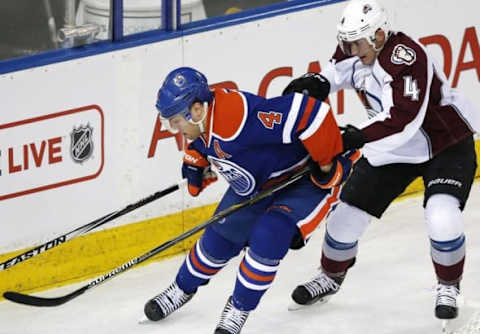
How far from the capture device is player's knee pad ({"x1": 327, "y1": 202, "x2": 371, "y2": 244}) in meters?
4.80

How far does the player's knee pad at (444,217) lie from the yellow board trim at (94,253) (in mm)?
1322

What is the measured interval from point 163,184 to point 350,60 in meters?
1.09

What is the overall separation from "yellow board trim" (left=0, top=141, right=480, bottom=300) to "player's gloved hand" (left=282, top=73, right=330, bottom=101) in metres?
1.08

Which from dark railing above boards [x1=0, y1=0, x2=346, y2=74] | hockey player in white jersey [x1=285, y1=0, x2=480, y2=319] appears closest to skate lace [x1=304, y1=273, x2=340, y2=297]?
hockey player in white jersey [x1=285, y1=0, x2=480, y2=319]

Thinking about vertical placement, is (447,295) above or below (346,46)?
below

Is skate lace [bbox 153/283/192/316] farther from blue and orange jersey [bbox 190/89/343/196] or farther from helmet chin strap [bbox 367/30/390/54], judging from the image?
helmet chin strap [bbox 367/30/390/54]

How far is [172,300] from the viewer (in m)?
4.91

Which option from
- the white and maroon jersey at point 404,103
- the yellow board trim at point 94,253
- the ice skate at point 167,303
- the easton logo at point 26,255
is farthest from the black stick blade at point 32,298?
the white and maroon jersey at point 404,103

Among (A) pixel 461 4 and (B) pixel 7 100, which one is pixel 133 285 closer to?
(B) pixel 7 100

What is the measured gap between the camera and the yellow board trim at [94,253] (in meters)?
5.31

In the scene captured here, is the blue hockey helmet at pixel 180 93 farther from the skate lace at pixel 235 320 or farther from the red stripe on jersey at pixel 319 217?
the skate lace at pixel 235 320

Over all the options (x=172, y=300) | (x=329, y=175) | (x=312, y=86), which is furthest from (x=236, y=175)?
(x=172, y=300)

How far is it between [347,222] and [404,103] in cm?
51

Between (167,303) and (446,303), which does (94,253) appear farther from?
(446,303)
